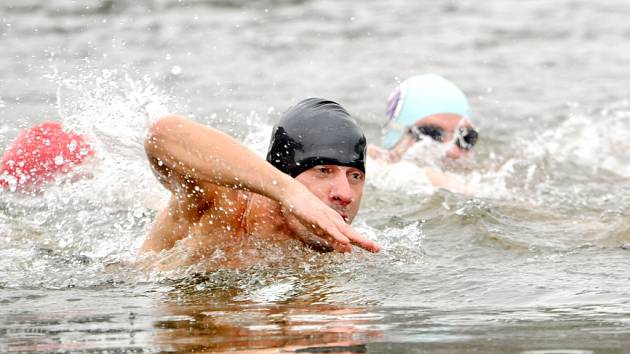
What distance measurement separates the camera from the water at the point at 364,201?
4.68m

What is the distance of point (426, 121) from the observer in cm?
1065

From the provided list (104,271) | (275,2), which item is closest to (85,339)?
(104,271)

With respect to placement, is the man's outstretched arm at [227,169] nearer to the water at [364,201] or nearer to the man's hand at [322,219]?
the man's hand at [322,219]

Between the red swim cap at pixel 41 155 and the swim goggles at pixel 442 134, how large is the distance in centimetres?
369

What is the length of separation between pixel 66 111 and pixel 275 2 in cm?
1195

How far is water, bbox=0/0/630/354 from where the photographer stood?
4.68 meters

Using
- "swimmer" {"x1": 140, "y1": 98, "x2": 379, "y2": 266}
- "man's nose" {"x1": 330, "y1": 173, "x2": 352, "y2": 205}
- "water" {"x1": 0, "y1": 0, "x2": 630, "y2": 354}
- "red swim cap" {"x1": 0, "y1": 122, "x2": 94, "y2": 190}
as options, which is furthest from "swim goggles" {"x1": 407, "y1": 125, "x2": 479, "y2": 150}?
"man's nose" {"x1": 330, "y1": 173, "x2": 352, "y2": 205}

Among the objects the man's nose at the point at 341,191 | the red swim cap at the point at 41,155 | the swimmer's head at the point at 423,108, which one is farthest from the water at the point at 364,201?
the swimmer's head at the point at 423,108

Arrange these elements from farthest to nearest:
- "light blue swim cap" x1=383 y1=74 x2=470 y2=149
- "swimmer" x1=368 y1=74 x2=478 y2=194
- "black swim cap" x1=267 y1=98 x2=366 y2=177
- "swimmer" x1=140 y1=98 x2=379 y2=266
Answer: "light blue swim cap" x1=383 y1=74 x2=470 y2=149
"swimmer" x1=368 y1=74 x2=478 y2=194
"black swim cap" x1=267 y1=98 x2=366 y2=177
"swimmer" x1=140 y1=98 x2=379 y2=266

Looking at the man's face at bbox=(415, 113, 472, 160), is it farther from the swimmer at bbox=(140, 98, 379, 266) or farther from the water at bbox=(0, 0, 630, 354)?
the swimmer at bbox=(140, 98, 379, 266)

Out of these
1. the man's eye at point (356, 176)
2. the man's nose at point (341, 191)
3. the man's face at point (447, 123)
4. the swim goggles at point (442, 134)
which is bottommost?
the man's nose at point (341, 191)

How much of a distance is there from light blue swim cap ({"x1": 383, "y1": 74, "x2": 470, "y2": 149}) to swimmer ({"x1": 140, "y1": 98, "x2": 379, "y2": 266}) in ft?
15.6

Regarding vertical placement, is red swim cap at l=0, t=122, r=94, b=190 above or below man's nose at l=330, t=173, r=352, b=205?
above

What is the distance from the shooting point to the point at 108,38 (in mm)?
16406
